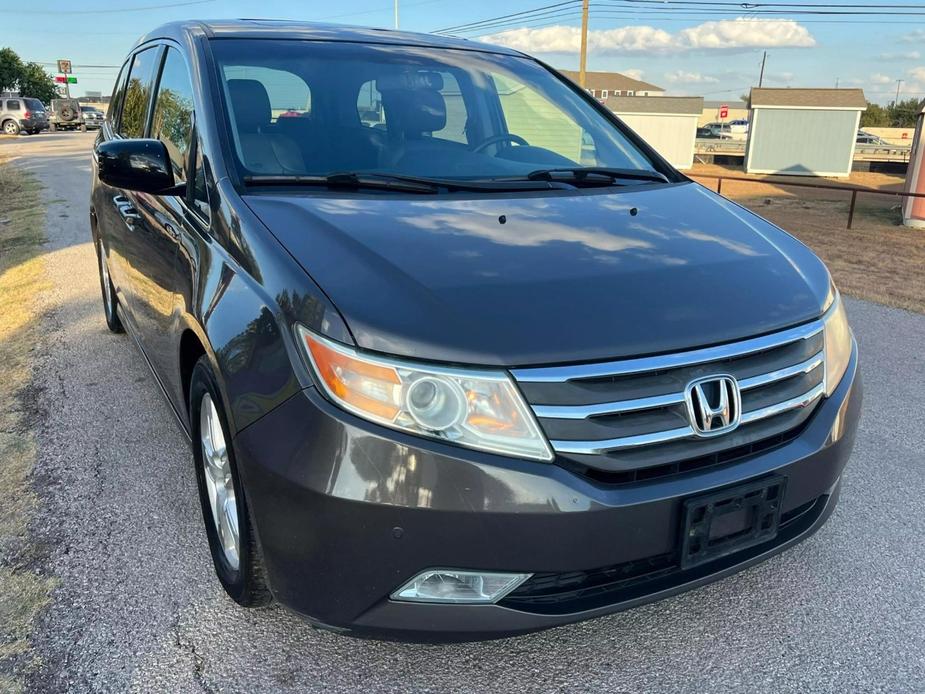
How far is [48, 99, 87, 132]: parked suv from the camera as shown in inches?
1597

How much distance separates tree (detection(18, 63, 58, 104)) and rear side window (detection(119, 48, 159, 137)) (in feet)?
211

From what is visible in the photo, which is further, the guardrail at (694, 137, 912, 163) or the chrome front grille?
the guardrail at (694, 137, 912, 163)

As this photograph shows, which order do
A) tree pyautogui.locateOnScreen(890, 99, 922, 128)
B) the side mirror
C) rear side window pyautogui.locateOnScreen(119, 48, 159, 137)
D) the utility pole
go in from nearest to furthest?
the side mirror
rear side window pyautogui.locateOnScreen(119, 48, 159, 137)
the utility pole
tree pyautogui.locateOnScreen(890, 99, 922, 128)

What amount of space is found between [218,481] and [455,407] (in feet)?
3.60

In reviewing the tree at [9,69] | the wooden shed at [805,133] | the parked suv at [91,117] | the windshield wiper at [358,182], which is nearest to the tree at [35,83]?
the tree at [9,69]

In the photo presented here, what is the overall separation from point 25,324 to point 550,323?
5048 millimetres

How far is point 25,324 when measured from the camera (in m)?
5.52

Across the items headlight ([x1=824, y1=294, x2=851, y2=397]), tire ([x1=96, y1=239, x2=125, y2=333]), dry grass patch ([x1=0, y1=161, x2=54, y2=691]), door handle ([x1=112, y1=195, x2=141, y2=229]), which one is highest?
door handle ([x1=112, y1=195, x2=141, y2=229])

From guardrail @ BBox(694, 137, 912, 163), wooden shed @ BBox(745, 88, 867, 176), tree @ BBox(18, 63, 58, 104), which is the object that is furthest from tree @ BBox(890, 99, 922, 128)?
tree @ BBox(18, 63, 58, 104)

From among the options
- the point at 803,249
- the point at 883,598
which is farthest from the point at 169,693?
the point at 803,249

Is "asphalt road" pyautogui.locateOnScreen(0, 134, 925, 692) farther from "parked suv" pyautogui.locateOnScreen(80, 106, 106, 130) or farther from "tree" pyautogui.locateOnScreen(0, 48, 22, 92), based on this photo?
"tree" pyautogui.locateOnScreen(0, 48, 22, 92)

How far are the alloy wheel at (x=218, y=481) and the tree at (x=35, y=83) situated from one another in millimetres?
66741

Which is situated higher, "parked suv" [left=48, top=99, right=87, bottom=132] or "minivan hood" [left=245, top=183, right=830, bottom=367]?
"minivan hood" [left=245, top=183, right=830, bottom=367]

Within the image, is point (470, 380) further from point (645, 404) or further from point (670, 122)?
point (670, 122)
